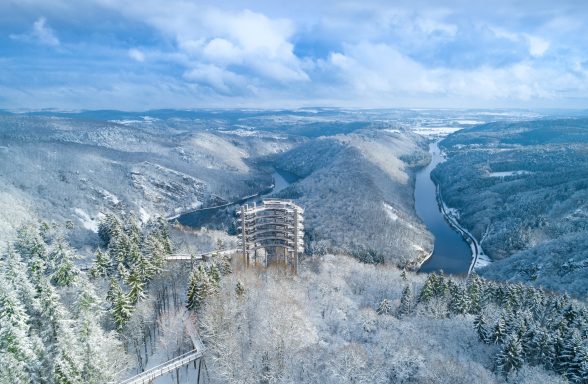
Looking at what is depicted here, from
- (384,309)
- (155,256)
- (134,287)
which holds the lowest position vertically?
(384,309)

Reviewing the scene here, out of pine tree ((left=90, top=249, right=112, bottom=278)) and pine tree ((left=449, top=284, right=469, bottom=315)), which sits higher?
pine tree ((left=90, top=249, right=112, bottom=278))

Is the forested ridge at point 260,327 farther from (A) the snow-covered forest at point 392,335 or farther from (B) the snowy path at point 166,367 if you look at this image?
(B) the snowy path at point 166,367

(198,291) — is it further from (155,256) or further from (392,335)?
(392,335)

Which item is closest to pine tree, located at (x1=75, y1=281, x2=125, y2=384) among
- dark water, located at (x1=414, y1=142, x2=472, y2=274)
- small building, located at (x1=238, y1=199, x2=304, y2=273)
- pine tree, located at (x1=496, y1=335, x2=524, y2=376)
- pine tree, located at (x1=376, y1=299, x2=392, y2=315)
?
pine tree, located at (x1=376, y1=299, x2=392, y2=315)

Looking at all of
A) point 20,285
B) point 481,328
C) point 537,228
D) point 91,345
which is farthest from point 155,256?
point 537,228

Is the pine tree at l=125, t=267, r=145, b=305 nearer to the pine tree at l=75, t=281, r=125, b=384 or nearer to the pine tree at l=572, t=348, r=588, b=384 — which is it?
the pine tree at l=75, t=281, r=125, b=384

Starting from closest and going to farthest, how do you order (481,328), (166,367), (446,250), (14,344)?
(14,344)
(166,367)
(481,328)
(446,250)
